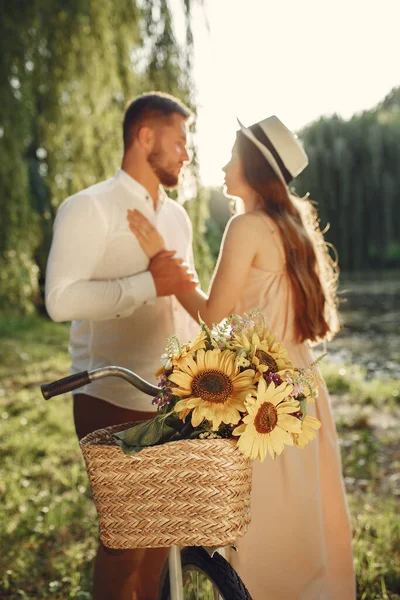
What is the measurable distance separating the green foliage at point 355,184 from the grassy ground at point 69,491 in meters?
14.6

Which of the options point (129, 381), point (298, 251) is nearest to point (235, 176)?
point (298, 251)

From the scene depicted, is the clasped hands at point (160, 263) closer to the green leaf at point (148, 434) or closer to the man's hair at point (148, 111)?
the man's hair at point (148, 111)

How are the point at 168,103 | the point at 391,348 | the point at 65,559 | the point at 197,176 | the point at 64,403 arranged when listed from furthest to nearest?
the point at 391,348 → the point at 64,403 → the point at 197,176 → the point at 65,559 → the point at 168,103

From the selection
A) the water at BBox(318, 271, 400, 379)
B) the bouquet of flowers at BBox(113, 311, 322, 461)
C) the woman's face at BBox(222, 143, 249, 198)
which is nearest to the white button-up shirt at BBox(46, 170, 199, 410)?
the woman's face at BBox(222, 143, 249, 198)

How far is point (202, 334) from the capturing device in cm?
160

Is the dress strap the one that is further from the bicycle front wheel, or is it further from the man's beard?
the bicycle front wheel

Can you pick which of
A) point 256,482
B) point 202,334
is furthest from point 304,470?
point 202,334

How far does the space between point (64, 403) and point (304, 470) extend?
5192 mm

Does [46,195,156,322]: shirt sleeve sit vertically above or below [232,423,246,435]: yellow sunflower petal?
above

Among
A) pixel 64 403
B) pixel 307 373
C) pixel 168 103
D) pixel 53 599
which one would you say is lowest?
pixel 53 599

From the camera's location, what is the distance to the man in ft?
7.71

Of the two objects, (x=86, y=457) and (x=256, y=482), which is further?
(x=256, y=482)

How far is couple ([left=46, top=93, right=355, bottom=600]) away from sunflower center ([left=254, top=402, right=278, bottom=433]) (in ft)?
3.32

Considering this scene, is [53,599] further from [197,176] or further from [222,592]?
[197,176]
